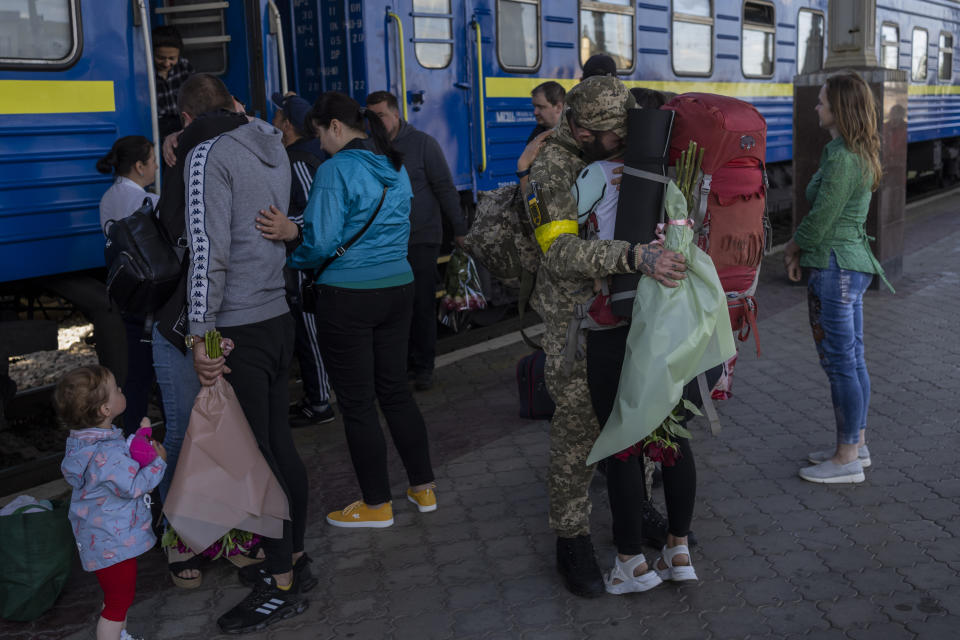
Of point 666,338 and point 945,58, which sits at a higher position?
point 945,58

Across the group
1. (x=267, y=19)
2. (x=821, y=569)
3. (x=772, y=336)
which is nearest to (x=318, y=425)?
(x=267, y=19)

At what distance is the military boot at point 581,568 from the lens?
11.5 ft

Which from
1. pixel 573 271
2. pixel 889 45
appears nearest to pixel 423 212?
pixel 573 271

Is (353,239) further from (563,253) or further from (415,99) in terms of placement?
(415,99)

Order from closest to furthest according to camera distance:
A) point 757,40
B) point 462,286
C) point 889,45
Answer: point 462,286 < point 757,40 < point 889,45

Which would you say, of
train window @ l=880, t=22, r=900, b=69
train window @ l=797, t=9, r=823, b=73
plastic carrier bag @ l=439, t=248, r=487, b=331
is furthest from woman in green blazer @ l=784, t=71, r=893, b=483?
train window @ l=880, t=22, r=900, b=69

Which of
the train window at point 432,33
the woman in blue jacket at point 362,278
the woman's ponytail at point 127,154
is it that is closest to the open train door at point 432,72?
the train window at point 432,33

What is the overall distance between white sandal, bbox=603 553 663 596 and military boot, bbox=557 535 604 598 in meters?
0.06

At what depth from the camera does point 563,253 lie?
3.16 meters

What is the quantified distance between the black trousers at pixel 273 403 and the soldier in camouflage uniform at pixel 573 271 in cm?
91

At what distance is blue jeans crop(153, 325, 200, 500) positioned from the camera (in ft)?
11.4

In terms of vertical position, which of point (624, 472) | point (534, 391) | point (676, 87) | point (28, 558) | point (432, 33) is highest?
point (432, 33)

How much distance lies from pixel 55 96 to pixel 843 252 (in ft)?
11.8

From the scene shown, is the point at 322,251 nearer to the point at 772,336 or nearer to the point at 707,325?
the point at 707,325
